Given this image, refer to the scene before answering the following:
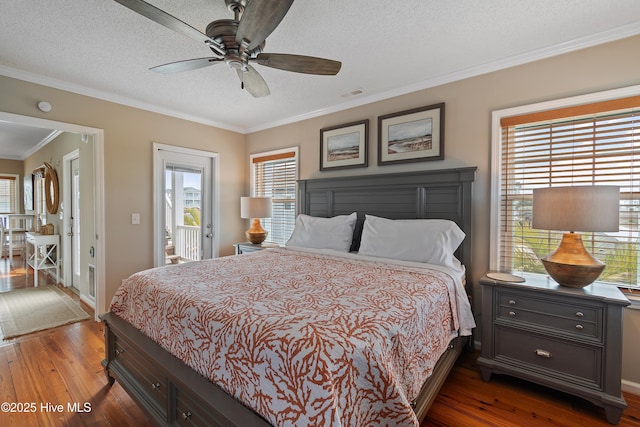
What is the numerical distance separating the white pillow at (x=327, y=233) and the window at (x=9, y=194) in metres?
8.14

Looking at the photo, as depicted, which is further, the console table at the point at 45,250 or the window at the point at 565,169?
the console table at the point at 45,250

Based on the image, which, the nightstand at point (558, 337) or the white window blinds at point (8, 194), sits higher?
the white window blinds at point (8, 194)

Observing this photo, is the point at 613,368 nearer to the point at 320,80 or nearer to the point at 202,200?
the point at 320,80

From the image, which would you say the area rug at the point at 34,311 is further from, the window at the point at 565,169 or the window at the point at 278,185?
the window at the point at 565,169

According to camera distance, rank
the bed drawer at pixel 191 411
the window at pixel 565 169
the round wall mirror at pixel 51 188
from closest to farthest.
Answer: the bed drawer at pixel 191 411
the window at pixel 565 169
the round wall mirror at pixel 51 188

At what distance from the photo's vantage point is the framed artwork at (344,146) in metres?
3.35

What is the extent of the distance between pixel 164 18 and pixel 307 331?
161 cm

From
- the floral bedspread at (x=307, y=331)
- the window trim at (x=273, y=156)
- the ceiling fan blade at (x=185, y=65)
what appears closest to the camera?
the floral bedspread at (x=307, y=331)

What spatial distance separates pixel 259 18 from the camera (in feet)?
4.42

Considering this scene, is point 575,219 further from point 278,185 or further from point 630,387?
point 278,185

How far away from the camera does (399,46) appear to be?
225cm

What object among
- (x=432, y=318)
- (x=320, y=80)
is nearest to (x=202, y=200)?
(x=320, y=80)

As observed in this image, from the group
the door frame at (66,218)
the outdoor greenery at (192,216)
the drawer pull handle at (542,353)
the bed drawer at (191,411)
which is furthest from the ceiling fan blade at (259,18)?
the door frame at (66,218)

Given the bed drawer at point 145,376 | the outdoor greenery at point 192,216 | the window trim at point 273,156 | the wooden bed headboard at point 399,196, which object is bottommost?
the bed drawer at point 145,376
